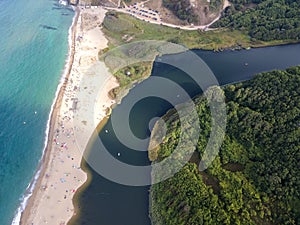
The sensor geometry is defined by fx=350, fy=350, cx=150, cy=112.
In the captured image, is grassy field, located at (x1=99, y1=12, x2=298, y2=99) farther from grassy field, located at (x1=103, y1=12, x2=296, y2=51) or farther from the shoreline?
the shoreline

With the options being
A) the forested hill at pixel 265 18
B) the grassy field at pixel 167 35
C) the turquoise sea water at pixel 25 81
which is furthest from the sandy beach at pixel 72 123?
the forested hill at pixel 265 18

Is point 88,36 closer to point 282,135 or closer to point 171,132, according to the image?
point 171,132

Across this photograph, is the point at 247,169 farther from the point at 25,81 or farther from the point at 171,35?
the point at 25,81

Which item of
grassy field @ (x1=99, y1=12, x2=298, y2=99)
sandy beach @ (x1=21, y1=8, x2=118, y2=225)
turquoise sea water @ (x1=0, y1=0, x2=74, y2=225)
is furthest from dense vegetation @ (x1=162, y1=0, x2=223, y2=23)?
turquoise sea water @ (x1=0, y1=0, x2=74, y2=225)

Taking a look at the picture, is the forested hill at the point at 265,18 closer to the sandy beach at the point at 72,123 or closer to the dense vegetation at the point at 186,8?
the dense vegetation at the point at 186,8

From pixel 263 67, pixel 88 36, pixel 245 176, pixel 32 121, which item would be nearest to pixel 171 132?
pixel 245 176

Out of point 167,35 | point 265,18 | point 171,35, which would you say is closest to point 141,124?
point 167,35
